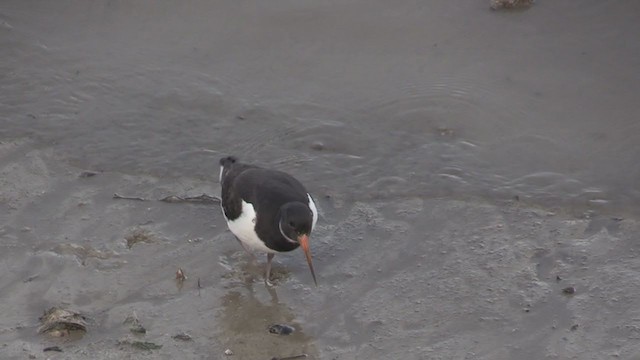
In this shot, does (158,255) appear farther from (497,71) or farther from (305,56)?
(497,71)

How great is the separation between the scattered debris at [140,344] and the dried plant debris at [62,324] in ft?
0.76

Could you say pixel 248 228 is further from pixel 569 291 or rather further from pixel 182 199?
pixel 569 291

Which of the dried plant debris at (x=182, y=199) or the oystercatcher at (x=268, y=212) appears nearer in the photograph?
the oystercatcher at (x=268, y=212)

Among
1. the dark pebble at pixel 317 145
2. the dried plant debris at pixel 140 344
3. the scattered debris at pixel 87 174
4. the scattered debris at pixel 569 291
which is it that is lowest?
the dried plant debris at pixel 140 344

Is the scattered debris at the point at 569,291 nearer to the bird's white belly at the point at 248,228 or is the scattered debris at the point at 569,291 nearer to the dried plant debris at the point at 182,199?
the bird's white belly at the point at 248,228

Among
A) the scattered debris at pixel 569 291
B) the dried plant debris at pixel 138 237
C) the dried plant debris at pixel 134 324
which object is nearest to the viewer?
the dried plant debris at pixel 134 324

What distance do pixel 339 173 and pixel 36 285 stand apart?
217 centimetres

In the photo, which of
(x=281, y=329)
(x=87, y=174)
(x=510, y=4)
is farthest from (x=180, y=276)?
(x=510, y=4)

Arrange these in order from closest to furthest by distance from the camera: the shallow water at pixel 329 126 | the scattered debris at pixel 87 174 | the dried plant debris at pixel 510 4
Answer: the shallow water at pixel 329 126, the scattered debris at pixel 87 174, the dried plant debris at pixel 510 4

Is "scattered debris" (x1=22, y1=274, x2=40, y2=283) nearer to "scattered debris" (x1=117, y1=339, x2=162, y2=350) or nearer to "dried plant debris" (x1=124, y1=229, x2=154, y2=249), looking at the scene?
"dried plant debris" (x1=124, y1=229, x2=154, y2=249)

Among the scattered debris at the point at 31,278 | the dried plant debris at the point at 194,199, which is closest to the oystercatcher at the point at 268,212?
the dried plant debris at the point at 194,199

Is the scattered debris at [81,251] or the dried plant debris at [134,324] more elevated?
the scattered debris at [81,251]

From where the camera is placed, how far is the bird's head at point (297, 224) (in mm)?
5566

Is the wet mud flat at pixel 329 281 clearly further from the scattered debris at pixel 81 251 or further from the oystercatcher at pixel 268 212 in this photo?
the oystercatcher at pixel 268 212
